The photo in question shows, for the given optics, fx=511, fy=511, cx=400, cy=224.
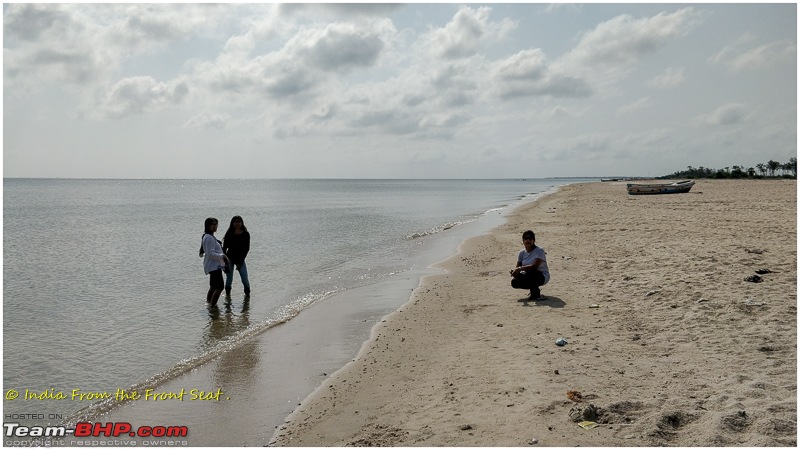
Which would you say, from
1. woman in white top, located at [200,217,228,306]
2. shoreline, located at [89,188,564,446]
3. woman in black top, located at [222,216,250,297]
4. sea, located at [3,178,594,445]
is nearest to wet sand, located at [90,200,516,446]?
shoreline, located at [89,188,564,446]

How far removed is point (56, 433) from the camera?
17.8ft

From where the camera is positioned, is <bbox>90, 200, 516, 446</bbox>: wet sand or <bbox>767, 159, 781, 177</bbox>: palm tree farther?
<bbox>767, 159, 781, 177</bbox>: palm tree

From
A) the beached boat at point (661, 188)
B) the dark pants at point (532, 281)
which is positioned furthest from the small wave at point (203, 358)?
the beached boat at point (661, 188)

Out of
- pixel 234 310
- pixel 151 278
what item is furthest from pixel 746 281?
pixel 151 278

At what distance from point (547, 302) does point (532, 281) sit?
0.46m

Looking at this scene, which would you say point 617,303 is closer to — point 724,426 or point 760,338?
point 760,338

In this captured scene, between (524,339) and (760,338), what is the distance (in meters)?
2.83

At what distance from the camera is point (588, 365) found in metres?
5.88

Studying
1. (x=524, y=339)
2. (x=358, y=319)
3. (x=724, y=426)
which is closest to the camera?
(x=724, y=426)

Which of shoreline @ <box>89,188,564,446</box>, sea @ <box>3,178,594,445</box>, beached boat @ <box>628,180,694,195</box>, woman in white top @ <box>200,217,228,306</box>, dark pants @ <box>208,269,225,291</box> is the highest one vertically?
beached boat @ <box>628,180,694,195</box>

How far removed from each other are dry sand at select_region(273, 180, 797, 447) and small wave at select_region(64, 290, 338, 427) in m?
2.23

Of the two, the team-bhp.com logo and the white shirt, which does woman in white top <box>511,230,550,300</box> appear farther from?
the team-bhp.com logo

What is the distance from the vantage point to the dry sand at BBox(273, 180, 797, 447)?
447cm

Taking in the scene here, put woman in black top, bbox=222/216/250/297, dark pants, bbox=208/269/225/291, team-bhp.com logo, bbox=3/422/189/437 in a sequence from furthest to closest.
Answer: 1. woman in black top, bbox=222/216/250/297
2. dark pants, bbox=208/269/225/291
3. team-bhp.com logo, bbox=3/422/189/437
